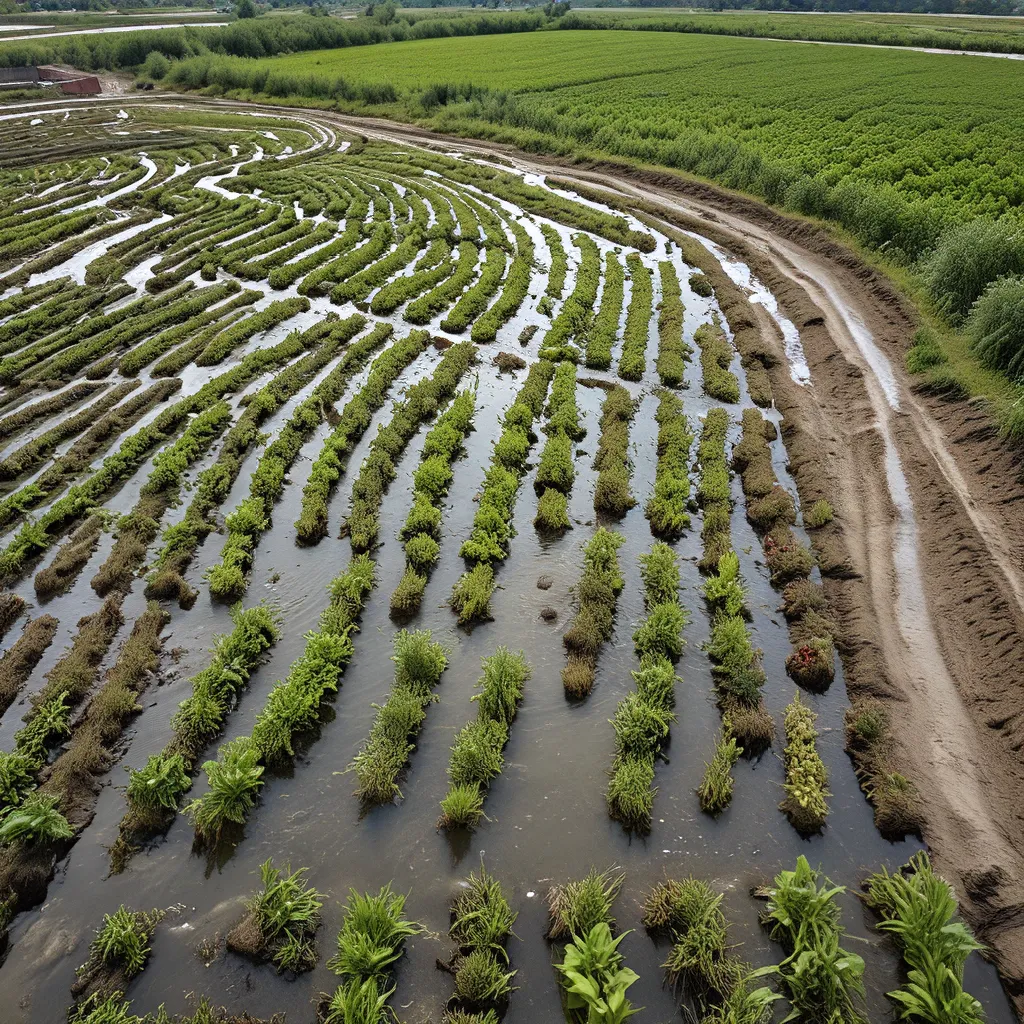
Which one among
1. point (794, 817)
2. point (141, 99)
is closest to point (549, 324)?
point (794, 817)

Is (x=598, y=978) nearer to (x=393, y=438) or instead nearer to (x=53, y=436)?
(x=393, y=438)

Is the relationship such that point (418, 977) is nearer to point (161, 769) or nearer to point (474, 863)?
point (474, 863)

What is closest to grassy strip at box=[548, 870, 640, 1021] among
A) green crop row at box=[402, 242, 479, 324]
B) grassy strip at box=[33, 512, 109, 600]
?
grassy strip at box=[33, 512, 109, 600]

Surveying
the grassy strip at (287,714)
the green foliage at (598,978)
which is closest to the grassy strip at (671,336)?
the grassy strip at (287,714)

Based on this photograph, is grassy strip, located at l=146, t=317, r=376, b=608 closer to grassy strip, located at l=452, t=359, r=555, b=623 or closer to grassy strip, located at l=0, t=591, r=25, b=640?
grassy strip, located at l=0, t=591, r=25, b=640

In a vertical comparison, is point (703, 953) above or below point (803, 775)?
above

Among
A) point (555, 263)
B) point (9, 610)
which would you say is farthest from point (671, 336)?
point (9, 610)

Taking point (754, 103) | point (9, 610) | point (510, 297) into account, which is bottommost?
point (754, 103)
